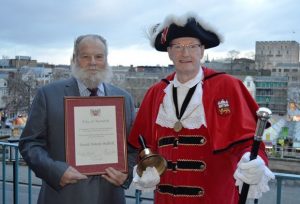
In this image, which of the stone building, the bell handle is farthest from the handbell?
the stone building

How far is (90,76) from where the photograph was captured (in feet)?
7.91

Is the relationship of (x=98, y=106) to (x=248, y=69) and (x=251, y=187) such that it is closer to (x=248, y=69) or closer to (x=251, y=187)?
(x=251, y=187)

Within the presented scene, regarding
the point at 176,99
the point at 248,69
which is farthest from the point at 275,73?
the point at 176,99

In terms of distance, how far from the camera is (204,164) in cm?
226

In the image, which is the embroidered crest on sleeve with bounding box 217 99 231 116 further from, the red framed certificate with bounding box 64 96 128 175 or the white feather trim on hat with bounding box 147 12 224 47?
the red framed certificate with bounding box 64 96 128 175

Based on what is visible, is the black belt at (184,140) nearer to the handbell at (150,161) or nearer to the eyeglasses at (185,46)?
the handbell at (150,161)

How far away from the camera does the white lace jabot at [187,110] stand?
2285mm

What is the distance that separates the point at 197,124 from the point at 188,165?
21cm

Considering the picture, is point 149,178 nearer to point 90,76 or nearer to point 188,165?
point 188,165

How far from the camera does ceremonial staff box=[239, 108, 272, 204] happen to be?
1903 millimetres

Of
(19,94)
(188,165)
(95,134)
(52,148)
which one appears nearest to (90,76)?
(95,134)

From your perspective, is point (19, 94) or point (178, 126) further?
point (19, 94)

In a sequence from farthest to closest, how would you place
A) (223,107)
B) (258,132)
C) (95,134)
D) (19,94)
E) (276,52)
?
(276,52)
(19,94)
(95,134)
(223,107)
(258,132)

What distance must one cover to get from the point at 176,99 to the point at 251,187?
0.62 m
